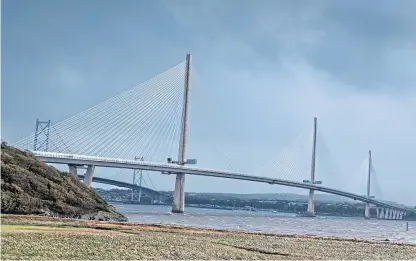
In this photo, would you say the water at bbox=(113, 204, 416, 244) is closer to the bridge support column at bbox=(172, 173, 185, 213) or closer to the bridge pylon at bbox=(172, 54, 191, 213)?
the bridge support column at bbox=(172, 173, 185, 213)

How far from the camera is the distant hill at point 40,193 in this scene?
4195cm

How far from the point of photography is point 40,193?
4547cm

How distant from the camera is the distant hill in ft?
138

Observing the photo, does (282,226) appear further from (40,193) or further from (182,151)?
(182,151)

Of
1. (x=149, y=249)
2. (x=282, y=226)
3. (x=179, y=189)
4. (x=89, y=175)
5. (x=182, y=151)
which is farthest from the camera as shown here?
(x=179, y=189)

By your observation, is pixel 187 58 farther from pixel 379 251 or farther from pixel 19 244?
pixel 19 244

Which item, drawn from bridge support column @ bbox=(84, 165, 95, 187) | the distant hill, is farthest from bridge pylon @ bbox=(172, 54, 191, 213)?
the distant hill

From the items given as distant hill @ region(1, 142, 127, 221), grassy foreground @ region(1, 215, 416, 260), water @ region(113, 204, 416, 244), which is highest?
distant hill @ region(1, 142, 127, 221)

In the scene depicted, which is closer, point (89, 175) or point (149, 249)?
point (149, 249)

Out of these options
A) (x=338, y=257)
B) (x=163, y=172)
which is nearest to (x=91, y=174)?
(x=163, y=172)

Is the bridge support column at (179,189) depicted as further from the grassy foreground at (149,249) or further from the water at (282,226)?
the grassy foreground at (149,249)

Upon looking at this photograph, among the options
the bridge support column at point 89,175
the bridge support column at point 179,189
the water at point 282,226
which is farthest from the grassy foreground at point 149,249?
the bridge support column at point 179,189

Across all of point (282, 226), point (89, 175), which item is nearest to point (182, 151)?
point (89, 175)

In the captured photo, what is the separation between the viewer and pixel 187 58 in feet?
297
